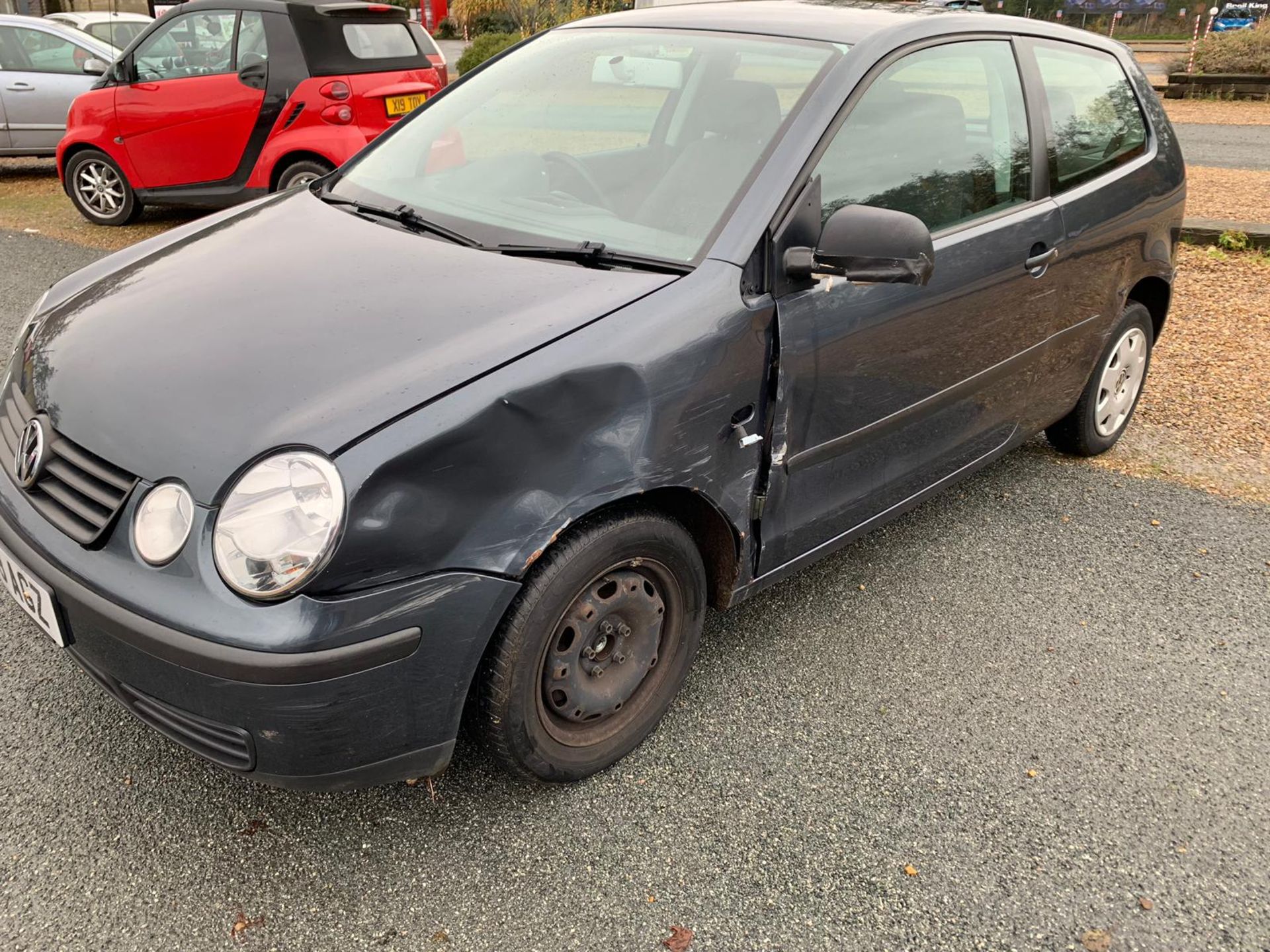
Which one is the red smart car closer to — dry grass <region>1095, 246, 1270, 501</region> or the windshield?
the windshield

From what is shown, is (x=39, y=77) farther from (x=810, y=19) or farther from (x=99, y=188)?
(x=810, y=19)

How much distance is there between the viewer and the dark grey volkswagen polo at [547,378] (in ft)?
6.00

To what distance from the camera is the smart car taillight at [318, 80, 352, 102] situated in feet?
23.1

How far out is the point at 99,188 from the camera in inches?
312

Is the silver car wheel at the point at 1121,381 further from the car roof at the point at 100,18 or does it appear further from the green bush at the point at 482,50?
the green bush at the point at 482,50

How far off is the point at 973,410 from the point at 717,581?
1199 millimetres

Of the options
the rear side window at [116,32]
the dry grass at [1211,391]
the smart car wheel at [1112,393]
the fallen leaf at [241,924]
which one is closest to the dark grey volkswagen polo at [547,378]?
the fallen leaf at [241,924]

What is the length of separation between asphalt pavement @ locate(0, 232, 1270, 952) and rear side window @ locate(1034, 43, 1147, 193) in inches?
62.4

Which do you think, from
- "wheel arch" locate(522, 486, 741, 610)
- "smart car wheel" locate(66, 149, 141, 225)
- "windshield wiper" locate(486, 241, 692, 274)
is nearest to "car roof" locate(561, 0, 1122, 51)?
"windshield wiper" locate(486, 241, 692, 274)

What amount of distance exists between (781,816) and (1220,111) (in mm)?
17087

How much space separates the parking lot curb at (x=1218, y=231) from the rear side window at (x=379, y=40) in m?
6.14

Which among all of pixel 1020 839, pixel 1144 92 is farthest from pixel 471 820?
pixel 1144 92

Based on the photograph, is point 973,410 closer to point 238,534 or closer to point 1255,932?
point 1255,932

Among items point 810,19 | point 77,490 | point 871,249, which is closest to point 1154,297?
point 810,19
